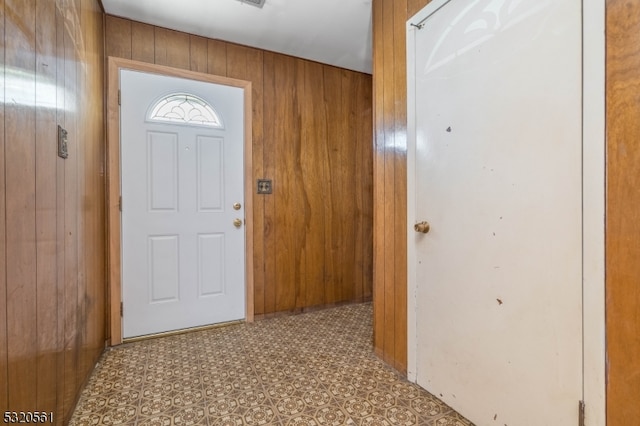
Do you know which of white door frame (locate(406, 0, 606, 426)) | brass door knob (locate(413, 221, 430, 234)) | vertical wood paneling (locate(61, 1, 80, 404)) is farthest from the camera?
brass door knob (locate(413, 221, 430, 234))

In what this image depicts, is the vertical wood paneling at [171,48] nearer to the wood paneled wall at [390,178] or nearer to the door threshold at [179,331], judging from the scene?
the wood paneled wall at [390,178]

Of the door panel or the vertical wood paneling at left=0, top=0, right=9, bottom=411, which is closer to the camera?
the vertical wood paneling at left=0, top=0, right=9, bottom=411

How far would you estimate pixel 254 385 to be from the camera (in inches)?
68.4

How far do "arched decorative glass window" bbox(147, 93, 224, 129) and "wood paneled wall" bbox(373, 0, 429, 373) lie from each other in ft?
4.50

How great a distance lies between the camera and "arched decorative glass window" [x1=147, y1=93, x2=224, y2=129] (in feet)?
7.89

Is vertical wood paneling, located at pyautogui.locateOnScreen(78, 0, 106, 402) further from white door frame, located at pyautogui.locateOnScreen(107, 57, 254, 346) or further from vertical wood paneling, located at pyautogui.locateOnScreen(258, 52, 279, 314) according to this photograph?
vertical wood paneling, located at pyautogui.locateOnScreen(258, 52, 279, 314)

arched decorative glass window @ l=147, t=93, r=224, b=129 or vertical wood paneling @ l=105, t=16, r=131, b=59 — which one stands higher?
vertical wood paneling @ l=105, t=16, r=131, b=59

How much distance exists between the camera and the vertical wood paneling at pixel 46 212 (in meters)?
1.12

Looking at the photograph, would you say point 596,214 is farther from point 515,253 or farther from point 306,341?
point 306,341

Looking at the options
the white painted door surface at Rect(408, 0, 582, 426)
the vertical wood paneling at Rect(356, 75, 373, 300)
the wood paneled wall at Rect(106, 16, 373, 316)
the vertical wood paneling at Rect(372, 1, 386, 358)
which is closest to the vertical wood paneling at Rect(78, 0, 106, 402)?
the wood paneled wall at Rect(106, 16, 373, 316)

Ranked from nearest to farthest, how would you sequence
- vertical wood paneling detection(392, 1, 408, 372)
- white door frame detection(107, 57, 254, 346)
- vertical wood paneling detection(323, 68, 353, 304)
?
vertical wood paneling detection(392, 1, 408, 372), white door frame detection(107, 57, 254, 346), vertical wood paneling detection(323, 68, 353, 304)

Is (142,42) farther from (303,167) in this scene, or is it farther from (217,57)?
(303,167)

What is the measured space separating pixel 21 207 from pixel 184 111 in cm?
170

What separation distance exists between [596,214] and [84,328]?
237cm
